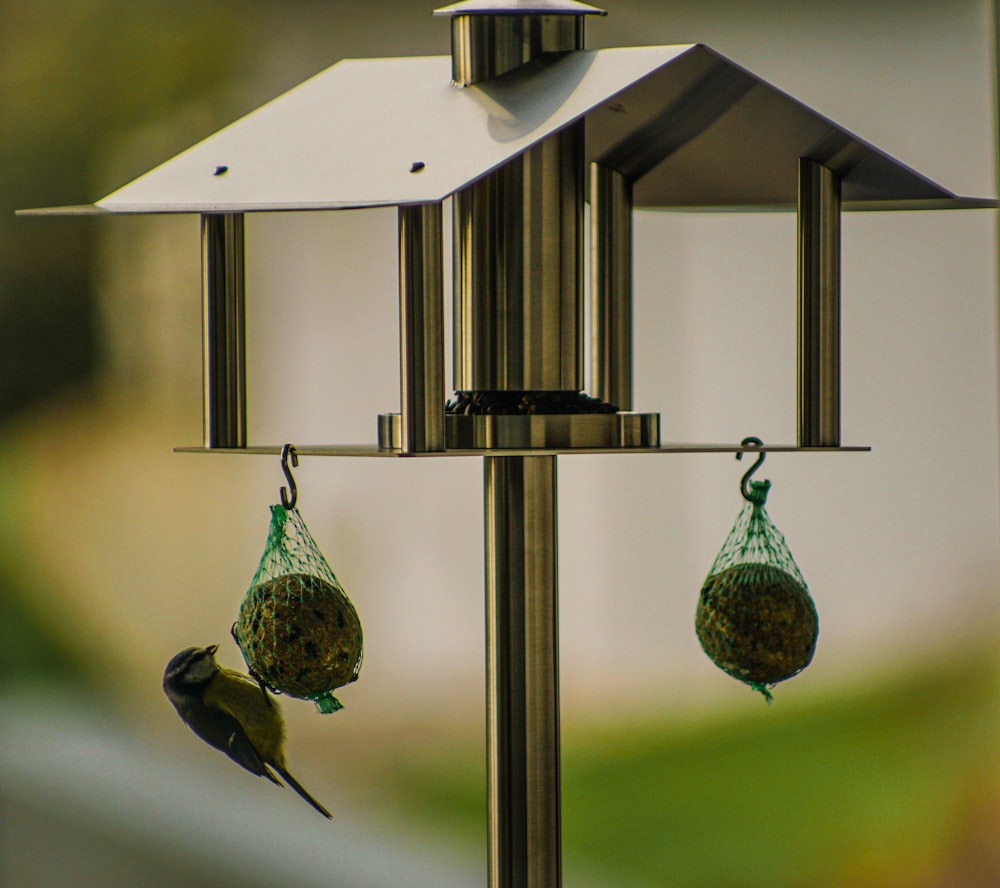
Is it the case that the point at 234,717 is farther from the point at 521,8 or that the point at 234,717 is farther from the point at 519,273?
the point at 521,8

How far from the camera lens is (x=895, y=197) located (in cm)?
64

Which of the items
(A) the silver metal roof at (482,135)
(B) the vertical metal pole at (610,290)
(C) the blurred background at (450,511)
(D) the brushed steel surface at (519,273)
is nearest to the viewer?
(A) the silver metal roof at (482,135)

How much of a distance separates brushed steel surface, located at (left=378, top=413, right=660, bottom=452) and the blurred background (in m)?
1.02

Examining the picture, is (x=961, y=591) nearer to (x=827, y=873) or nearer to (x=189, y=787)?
(x=827, y=873)

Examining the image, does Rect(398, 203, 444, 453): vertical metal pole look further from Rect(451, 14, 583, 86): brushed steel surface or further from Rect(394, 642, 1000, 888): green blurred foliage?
Rect(394, 642, 1000, 888): green blurred foliage

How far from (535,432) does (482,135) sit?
133mm

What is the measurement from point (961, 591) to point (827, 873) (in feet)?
1.49

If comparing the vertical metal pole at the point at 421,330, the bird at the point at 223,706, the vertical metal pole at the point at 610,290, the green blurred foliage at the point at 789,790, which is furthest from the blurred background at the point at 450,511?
the vertical metal pole at the point at 421,330

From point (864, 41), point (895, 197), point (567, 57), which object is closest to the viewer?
point (567, 57)

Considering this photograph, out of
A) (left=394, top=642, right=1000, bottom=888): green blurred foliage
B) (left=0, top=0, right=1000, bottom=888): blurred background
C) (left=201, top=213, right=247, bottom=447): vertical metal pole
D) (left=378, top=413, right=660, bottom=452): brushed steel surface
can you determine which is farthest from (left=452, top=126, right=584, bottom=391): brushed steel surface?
(left=394, top=642, right=1000, bottom=888): green blurred foliage

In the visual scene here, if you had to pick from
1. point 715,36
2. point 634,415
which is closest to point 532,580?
point 634,415

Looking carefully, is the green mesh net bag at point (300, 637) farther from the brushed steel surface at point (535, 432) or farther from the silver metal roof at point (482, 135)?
the silver metal roof at point (482, 135)

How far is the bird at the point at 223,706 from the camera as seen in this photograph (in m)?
0.62

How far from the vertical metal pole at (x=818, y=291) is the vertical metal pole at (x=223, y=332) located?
305 millimetres
